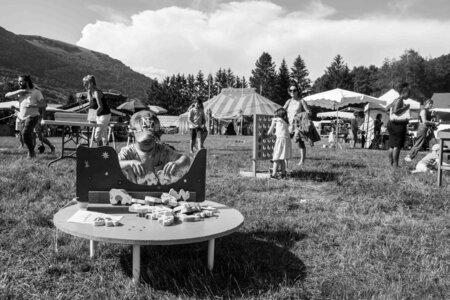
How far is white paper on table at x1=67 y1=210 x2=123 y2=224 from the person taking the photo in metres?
2.72

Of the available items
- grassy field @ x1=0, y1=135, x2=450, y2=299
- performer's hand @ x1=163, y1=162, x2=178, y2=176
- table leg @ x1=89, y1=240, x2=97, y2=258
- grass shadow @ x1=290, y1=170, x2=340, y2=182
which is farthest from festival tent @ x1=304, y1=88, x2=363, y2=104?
table leg @ x1=89, y1=240, x2=97, y2=258

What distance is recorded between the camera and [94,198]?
313cm

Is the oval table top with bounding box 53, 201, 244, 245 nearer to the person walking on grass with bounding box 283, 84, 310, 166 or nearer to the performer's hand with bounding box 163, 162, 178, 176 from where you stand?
the performer's hand with bounding box 163, 162, 178, 176

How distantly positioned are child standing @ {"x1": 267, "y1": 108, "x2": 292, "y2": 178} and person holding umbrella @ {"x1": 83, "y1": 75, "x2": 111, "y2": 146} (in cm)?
340

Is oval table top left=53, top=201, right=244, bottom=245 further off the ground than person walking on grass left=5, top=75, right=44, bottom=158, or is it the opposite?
person walking on grass left=5, top=75, right=44, bottom=158

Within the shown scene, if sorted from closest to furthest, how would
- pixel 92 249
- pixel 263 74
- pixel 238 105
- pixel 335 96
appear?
pixel 92 249
pixel 335 96
pixel 238 105
pixel 263 74

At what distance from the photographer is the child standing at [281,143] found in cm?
711

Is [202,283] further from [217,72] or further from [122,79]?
[122,79]

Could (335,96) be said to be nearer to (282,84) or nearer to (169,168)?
(169,168)

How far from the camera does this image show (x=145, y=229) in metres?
2.56

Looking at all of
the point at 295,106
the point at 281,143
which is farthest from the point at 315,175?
the point at 295,106

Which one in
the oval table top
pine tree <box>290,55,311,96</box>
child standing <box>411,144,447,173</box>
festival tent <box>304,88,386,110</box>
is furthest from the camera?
pine tree <box>290,55,311,96</box>

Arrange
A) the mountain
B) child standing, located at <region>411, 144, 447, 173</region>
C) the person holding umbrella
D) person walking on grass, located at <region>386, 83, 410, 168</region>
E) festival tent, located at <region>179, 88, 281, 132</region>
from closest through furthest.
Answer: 1. the person holding umbrella
2. child standing, located at <region>411, 144, 447, 173</region>
3. person walking on grass, located at <region>386, 83, 410, 168</region>
4. festival tent, located at <region>179, 88, 281, 132</region>
5. the mountain

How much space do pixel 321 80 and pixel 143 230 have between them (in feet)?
336
